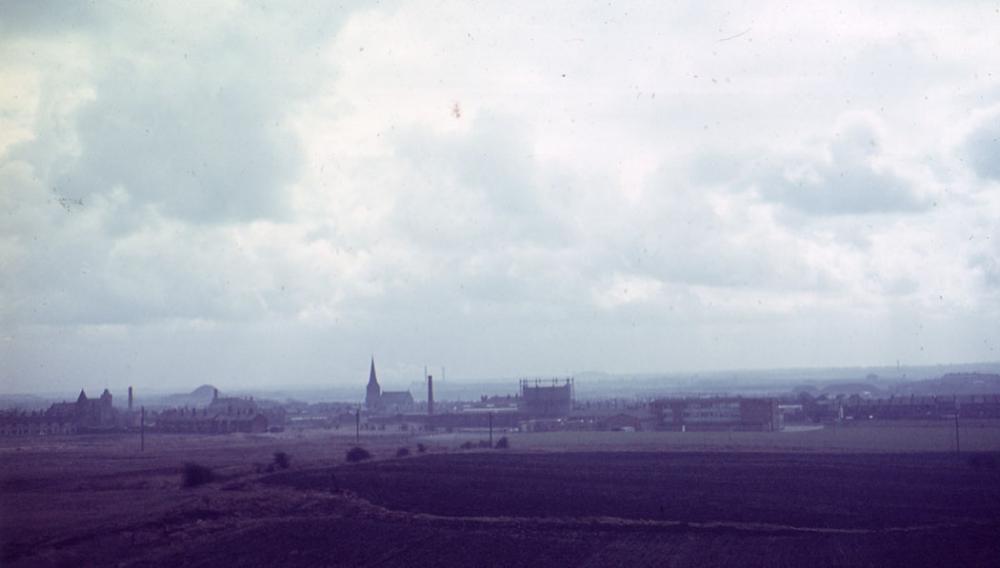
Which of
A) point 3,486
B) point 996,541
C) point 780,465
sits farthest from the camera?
point 780,465

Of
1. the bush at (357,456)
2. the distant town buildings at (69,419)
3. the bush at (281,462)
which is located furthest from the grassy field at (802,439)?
the distant town buildings at (69,419)

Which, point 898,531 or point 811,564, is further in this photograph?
point 898,531

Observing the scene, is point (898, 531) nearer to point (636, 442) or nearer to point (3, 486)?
point (3, 486)

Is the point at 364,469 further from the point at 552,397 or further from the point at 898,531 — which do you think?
the point at 552,397

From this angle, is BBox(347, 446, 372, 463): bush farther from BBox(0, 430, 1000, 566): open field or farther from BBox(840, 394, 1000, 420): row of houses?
BBox(840, 394, 1000, 420): row of houses

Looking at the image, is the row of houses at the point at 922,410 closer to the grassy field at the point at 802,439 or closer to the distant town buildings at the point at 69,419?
the grassy field at the point at 802,439

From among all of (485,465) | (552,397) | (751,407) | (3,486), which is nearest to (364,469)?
(485,465)

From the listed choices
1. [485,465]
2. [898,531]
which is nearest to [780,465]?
[485,465]

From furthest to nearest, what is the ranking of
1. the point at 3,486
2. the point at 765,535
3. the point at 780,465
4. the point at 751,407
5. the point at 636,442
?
the point at 751,407
the point at 636,442
the point at 780,465
the point at 3,486
the point at 765,535
